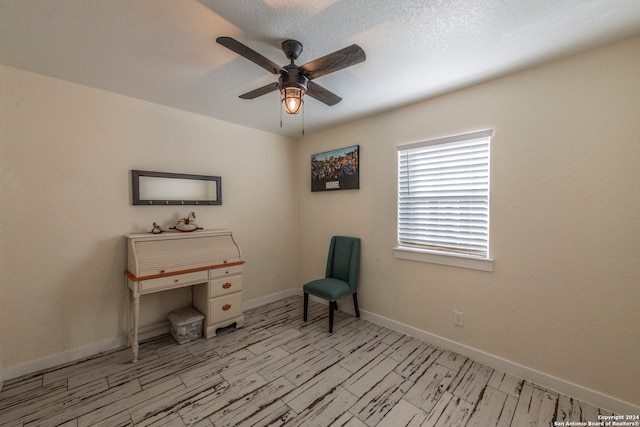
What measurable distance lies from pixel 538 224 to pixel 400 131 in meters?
1.51

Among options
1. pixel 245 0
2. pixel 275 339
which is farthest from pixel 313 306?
pixel 245 0

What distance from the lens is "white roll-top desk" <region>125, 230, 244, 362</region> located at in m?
2.25

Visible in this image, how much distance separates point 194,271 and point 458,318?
2.60 m

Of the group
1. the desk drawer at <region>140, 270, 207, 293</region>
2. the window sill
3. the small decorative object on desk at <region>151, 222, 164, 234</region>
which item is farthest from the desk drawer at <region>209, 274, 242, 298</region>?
the window sill

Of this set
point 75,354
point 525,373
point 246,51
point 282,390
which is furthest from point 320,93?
point 75,354

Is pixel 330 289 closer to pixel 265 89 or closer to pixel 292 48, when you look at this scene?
pixel 265 89

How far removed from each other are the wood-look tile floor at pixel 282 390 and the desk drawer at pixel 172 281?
2.12 ft

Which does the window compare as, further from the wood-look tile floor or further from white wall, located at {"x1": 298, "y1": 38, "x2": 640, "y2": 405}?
the wood-look tile floor

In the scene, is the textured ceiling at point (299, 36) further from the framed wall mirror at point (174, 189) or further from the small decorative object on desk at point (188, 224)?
the small decorative object on desk at point (188, 224)

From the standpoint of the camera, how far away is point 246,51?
52.3 inches

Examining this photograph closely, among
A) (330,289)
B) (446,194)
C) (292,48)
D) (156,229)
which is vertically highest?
(292,48)

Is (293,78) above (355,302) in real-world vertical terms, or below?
above

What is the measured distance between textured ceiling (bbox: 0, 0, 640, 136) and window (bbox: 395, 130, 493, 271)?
0.58 m

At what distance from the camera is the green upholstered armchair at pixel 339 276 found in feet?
8.94
